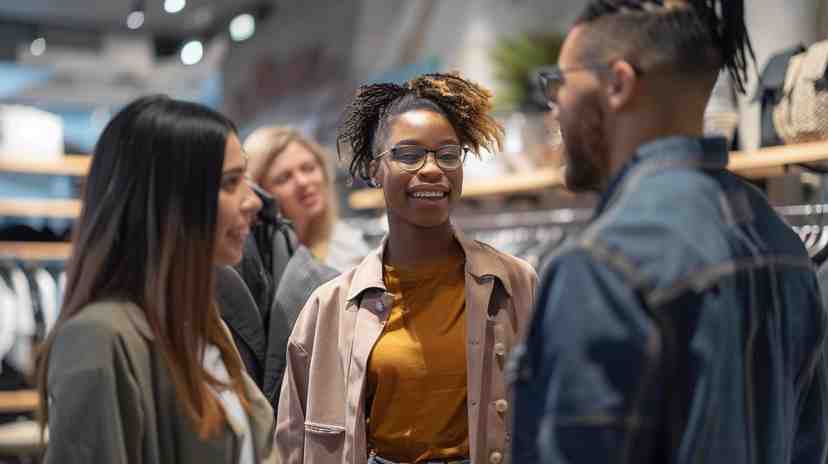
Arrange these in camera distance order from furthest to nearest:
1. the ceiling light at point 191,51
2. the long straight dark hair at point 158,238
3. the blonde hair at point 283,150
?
1. the ceiling light at point 191,51
2. the blonde hair at point 283,150
3. the long straight dark hair at point 158,238

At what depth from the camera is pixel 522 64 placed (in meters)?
5.14

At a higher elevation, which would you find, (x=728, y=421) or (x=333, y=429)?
(x=728, y=421)

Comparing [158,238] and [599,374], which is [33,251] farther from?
[599,374]

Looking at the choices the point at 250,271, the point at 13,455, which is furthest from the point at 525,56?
the point at 13,455

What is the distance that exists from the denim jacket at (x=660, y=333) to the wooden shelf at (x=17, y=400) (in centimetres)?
516

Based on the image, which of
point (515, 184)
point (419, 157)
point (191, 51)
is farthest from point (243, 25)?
point (419, 157)

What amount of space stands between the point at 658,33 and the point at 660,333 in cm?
48

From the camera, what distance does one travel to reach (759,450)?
159 centimetres

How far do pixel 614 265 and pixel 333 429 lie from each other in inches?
48.2

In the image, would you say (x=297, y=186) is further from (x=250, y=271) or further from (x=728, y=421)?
(x=728, y=421)

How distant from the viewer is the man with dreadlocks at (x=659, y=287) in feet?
4.51

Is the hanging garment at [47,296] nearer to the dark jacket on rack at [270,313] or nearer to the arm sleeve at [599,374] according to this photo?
the dark jacket on rack at [270,313]

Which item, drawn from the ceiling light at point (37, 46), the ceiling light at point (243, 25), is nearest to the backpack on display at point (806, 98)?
the ceiling light at point (243, 25)

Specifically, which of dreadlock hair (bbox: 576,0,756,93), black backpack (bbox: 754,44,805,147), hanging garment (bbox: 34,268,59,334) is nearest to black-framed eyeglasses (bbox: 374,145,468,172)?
dreadlock hair (bbox: 576,0,756,93)
